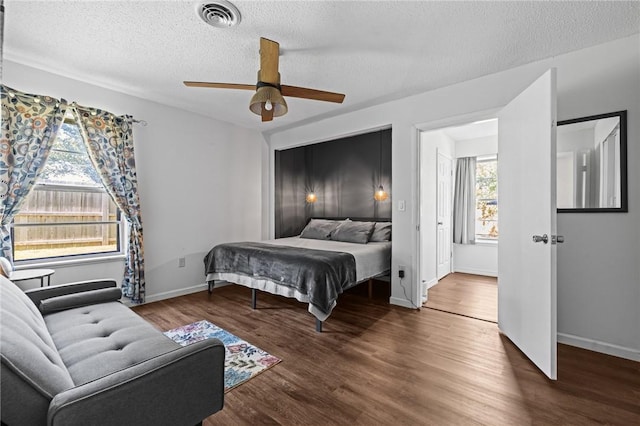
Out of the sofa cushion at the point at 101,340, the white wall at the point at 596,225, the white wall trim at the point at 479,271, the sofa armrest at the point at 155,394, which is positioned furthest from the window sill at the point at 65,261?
the white wall trim at the point at 479,271

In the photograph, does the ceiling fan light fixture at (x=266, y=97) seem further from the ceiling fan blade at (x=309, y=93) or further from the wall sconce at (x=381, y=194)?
the wall sconce at (x=381, y=194)

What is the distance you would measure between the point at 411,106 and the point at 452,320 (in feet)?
8.17

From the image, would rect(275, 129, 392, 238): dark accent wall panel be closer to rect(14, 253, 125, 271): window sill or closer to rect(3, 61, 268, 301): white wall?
rect(3, 61, 268, 301): white wall

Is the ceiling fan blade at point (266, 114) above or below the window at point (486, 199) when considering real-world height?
Result: above

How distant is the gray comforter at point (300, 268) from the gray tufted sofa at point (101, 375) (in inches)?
57.3

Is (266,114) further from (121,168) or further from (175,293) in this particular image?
(175,293)

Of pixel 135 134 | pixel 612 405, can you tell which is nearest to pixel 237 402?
pixel 612 405

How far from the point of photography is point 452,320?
3105 mm

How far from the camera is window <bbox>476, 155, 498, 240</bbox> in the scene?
5.43 metres

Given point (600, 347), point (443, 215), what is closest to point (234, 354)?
point (600, 347)

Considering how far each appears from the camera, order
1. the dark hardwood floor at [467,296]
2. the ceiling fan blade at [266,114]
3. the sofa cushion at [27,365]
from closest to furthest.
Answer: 1. the sofa cushion at [27,365]
2. the ceiling fan blade at [266,114]
3. the dark hardwood floor at [467,296]

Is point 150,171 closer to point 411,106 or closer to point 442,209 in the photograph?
point 411,106

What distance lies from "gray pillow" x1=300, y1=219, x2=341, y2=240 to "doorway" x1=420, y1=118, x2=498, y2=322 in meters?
1.48

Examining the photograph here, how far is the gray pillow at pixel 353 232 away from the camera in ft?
14.2
